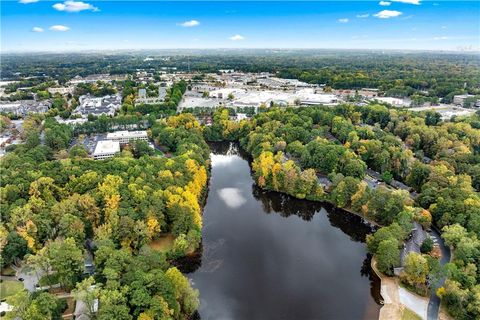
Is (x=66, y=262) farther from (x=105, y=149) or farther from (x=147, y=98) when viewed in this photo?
(x=147, y=98)

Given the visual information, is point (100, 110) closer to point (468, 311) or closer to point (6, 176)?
point (6, 176)

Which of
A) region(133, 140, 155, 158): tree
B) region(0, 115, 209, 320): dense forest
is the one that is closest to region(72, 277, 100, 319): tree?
region(0, 115, 209, 320): dense forest

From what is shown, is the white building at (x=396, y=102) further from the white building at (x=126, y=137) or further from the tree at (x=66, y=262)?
the tree at (x=66, y=262)

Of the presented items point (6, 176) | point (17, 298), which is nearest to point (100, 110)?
point (6, 176)

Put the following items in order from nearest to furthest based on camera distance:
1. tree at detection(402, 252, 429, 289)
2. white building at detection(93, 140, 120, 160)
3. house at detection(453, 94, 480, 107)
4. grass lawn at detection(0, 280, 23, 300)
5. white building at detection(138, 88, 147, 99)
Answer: grass lawn at detection(0, 280, 23, 300), tree at detection(402, 252, 429, 289), white building at detection(93, 140, 120, 160), house at detection(453, 94, 480, 107), white building at detection(138, 88, 147, 99)

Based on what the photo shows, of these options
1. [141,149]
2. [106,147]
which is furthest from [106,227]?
[106,147]

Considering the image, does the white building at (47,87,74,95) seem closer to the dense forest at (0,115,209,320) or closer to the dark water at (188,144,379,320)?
the dense forest at (0,115,209,320)

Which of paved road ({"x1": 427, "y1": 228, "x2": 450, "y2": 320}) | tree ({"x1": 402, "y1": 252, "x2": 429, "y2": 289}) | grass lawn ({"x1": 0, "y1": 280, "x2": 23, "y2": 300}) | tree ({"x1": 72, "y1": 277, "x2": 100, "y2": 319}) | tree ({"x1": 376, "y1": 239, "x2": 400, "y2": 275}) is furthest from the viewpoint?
tree ({"x1": 376, "y1": 239, "x2": 400, "y2": 275})
